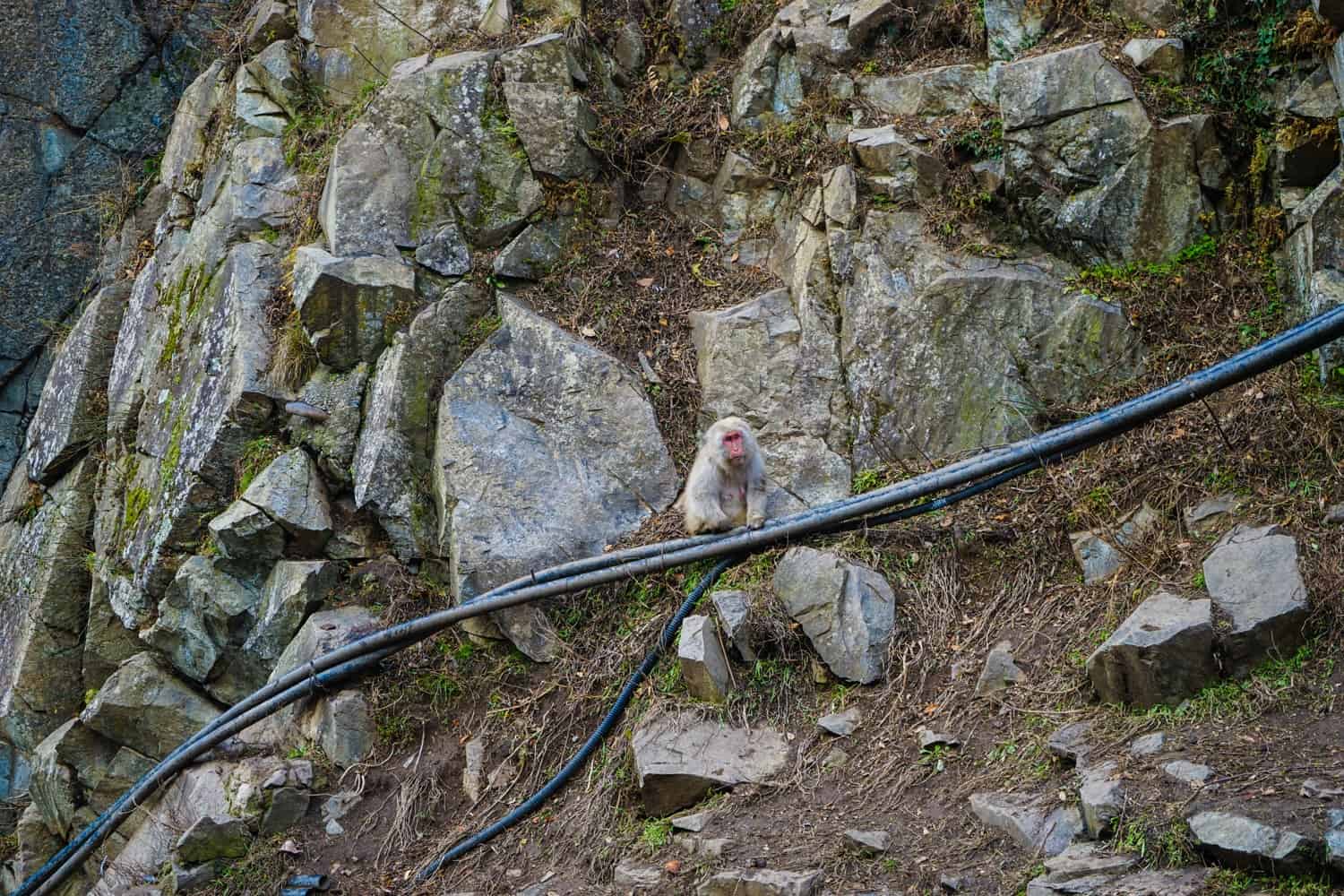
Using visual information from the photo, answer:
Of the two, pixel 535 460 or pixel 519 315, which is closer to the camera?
pixel 535 460

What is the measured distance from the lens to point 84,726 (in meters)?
9.00

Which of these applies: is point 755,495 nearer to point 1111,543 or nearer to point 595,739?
point 595,739

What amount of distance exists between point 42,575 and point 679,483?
247 inches

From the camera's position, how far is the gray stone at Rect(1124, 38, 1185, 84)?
8453 mm

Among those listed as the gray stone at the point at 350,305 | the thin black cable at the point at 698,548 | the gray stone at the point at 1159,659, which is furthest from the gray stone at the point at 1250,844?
the gray stone at the point at 350,305

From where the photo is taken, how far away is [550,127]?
9805mm

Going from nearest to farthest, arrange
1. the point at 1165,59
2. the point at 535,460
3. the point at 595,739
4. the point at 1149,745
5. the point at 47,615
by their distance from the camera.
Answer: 1. the point at 1149,745
2. the point at 595,739
3. the point at 1165,59
4. the point at 535,460
5. the point at 47,615

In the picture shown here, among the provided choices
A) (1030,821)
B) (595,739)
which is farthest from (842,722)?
(595,739)

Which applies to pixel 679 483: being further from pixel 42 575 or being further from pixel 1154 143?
pixel 42 575

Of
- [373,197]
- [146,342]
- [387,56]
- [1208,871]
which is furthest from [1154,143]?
[146,342]

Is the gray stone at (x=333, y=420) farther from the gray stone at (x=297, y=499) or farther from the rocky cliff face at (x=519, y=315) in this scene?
the gray stone at (x=297, y=499)

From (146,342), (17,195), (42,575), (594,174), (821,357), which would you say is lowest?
(42,575)

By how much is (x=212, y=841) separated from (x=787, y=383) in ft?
17.1

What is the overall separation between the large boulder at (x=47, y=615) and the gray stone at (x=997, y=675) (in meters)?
8.12
